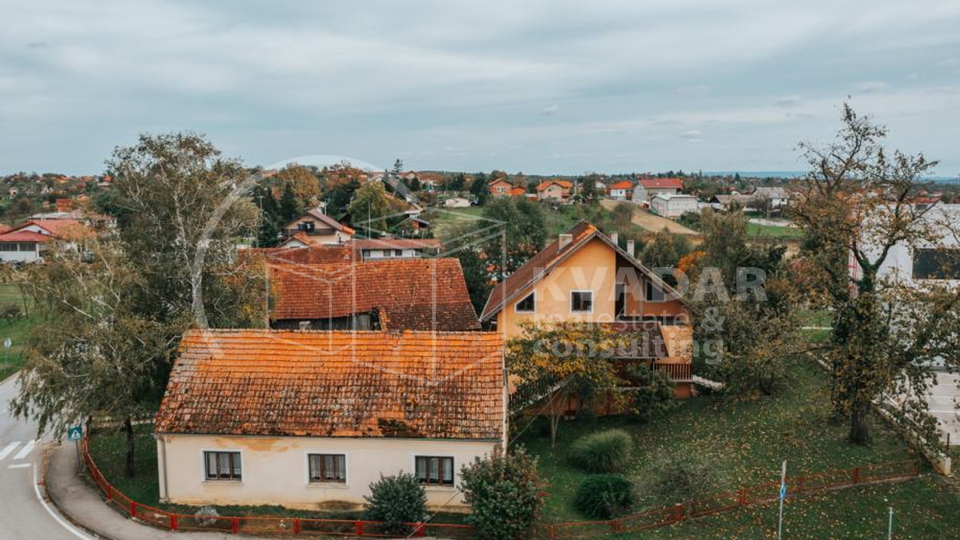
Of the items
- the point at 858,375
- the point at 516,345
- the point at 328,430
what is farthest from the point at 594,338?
the point at 328,430

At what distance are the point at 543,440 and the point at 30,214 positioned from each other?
12261cm

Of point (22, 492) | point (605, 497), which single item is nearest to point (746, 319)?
point (605, 497)

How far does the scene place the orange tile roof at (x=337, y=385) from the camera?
1983cm

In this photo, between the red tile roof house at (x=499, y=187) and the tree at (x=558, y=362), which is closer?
the tree at (x=558, y=362)

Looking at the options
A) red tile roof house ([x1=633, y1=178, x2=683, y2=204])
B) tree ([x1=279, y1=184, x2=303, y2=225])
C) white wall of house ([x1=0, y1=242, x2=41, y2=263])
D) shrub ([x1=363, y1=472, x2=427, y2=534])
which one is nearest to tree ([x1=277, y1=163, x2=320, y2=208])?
tree ([x1=279, y1=184, x2=303, y2=225])

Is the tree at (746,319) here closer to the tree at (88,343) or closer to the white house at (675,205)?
the tree at (88,343)

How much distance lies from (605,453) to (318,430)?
31.8ft

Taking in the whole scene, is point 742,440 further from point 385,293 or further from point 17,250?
point 17,250

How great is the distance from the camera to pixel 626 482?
20.1 metres

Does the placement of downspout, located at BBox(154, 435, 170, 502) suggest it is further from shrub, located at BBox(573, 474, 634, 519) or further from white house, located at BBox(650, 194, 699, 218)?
white house, located at BBox(650, 194, 699, 218)

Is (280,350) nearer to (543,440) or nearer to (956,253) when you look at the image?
(543,440)

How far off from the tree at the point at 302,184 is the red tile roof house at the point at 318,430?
82.1 metres

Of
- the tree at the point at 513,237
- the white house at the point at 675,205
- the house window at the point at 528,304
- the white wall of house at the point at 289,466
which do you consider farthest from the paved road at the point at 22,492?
the white house at the point at 675,205

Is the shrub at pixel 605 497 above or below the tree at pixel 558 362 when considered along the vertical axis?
below
